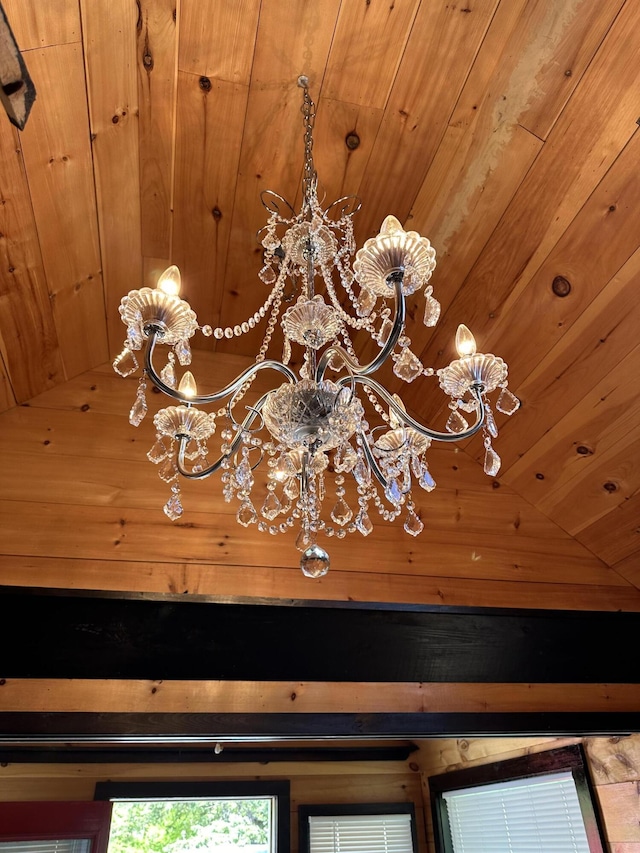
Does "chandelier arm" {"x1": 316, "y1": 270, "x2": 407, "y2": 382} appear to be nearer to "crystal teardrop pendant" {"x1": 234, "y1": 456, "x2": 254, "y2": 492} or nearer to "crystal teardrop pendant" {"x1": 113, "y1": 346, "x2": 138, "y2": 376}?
"crystal teardrop pendant" {"x1": 234, "y1": 456, "x2": 254, "y2": 492}

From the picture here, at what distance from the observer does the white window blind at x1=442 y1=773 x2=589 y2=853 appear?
243cm

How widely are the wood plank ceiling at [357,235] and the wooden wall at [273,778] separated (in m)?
1.80

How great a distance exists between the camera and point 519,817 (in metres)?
2.73

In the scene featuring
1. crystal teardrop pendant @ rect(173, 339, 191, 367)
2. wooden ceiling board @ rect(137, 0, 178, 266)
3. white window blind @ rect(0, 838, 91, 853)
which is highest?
wooden ceiling board @ rect(137, 0, 178, 266)

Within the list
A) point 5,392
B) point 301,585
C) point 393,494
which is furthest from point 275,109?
point 301,585

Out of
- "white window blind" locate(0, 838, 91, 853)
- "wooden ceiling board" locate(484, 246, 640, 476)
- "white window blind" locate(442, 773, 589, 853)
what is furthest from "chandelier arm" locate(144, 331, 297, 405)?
"white window blind" locate(0, 838, 91, 853)

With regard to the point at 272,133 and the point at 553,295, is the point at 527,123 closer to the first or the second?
the point at 553,295

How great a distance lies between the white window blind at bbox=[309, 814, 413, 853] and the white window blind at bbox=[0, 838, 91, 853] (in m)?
1.15

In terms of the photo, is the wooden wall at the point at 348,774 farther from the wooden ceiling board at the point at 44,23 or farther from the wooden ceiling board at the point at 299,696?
the wooden ceiling board at the point at 44,23

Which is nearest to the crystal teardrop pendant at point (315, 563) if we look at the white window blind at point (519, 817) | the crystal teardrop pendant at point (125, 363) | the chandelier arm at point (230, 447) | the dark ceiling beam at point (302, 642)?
the chandelier arm at point (230, 447)

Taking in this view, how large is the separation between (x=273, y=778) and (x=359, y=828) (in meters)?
0.54

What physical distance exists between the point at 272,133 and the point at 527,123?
0.71 m

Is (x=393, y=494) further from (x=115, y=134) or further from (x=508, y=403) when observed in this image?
(x=115, y=134)

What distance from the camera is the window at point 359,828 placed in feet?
10.3
